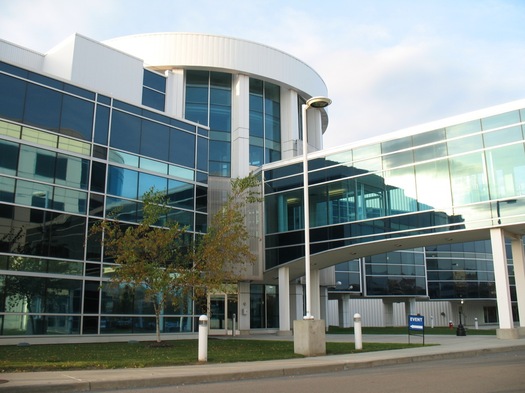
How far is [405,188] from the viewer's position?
27.3m

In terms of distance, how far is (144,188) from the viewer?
26.5 meters

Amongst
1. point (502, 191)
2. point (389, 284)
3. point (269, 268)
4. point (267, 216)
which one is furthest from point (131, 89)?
point (389, 284)

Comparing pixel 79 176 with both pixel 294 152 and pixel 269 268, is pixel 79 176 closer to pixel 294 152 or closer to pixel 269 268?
pixel 269 268

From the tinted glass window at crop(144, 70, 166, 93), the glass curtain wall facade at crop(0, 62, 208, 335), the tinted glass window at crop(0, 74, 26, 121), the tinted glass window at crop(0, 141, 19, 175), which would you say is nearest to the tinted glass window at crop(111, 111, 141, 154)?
the glass curtain wall facade at crop(0, 62, 208, 335)

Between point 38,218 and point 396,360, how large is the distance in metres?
15.3

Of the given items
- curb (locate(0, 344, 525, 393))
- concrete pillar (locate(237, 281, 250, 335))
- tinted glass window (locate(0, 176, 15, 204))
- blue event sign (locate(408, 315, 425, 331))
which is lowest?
curb (locate(0, 344, 525, 393))

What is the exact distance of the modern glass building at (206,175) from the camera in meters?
22.4

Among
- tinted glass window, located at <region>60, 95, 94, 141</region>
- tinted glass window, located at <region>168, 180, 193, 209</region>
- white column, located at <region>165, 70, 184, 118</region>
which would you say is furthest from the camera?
white column, located at <region>165, 70, 184, 118</region>

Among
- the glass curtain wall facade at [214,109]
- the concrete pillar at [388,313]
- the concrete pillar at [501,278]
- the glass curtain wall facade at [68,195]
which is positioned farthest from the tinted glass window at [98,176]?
the concrete pillar at [388,313]

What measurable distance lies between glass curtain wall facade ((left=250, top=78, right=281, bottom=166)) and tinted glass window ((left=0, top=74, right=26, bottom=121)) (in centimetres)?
1644

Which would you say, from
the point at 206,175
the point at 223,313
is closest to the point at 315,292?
the point at 223,313

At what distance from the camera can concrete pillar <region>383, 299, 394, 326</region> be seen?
6262 cm

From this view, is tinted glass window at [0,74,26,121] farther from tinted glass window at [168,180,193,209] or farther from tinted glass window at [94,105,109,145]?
tinted glass window at [168,180,193,209]

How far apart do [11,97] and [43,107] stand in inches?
54.4
